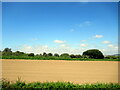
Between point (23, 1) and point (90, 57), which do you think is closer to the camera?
point (23, 1)

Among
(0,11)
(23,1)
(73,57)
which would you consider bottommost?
(73,57)

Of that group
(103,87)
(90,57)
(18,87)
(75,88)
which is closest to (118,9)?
(103,87)

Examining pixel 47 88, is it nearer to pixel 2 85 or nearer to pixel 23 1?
pixel 2 85

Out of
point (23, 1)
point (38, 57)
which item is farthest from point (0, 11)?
point (38, 57)

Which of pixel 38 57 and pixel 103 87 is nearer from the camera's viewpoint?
pixel 103 87

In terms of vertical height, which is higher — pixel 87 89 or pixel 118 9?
pixel 118 9

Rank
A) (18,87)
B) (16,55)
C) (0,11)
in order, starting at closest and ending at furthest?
(18,87) → (0,11) → (16,55)

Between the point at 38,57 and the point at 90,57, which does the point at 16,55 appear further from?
the point at 90,57

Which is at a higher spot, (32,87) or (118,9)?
(118,9)

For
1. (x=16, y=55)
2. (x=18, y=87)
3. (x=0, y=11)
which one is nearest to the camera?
(x=18, y=87)
